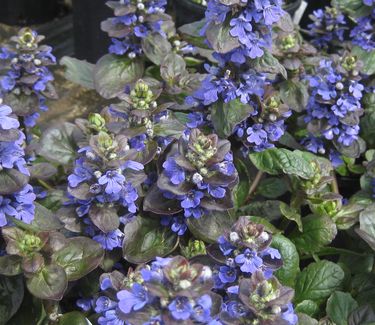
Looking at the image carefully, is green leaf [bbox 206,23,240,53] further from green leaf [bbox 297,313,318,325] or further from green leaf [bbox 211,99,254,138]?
green leaf [bbox 297,313,318,325]

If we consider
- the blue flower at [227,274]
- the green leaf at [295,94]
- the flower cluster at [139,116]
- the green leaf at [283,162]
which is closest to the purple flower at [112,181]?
the flower cluster at [139,116]

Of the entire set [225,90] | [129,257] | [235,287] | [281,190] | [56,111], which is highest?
[225,90]

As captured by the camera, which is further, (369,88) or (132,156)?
(369,88)

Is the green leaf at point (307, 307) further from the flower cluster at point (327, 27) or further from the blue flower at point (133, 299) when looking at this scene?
the flower cluster at point (327, 27)

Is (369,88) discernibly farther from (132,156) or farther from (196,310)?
(196,310)

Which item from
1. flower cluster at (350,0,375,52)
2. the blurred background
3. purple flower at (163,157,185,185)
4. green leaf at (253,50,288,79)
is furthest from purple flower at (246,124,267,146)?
the blurred background

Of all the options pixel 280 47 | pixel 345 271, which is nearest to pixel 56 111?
pixel 280 47

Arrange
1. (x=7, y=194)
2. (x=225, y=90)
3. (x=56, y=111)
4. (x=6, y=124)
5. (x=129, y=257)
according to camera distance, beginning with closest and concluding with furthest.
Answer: (x=6, y=124) → (x=7, y=194) → (x=129, y=257) → (x=225, y=90) → (x=56, y=111)

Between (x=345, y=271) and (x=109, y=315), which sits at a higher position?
(x=109, y=315)
